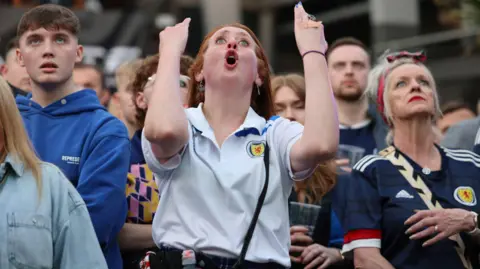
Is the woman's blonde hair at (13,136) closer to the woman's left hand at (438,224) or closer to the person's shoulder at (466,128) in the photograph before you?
the woman's left hand at (438,224)

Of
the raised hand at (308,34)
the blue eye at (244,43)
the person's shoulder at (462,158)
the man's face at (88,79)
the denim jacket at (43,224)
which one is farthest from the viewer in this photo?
the man's face at (88,79)

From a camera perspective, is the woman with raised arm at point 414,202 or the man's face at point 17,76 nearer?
the woman with raised arm at point 414,202

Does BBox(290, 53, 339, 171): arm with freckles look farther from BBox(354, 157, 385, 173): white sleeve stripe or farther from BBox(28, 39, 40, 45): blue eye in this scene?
BBox(28, 39, 40, 45): blue eye

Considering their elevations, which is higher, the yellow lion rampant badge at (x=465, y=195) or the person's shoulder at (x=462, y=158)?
the person's shoulder at (x=462, y=158)

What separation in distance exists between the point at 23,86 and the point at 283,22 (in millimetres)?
22374

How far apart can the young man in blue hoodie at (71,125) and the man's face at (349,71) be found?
262 cm

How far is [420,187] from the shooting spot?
5.80 meters

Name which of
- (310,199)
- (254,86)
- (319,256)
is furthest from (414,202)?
(254,86)

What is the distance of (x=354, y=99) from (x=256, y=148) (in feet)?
10.7

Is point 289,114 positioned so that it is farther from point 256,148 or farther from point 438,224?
point 256,148

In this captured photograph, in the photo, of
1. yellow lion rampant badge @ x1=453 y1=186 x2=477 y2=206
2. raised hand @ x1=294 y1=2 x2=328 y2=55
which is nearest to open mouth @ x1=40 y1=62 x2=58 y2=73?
raised hand @ x1=294 y1=2 x2=328 y2=55

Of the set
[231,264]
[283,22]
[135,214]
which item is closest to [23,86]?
[135,214]

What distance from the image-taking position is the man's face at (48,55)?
553 centimetres

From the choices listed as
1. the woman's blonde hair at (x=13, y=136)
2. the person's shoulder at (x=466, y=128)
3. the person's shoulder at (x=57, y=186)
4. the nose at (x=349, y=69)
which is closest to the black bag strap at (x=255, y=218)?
the person's shoulder at (x=57, y=186)
